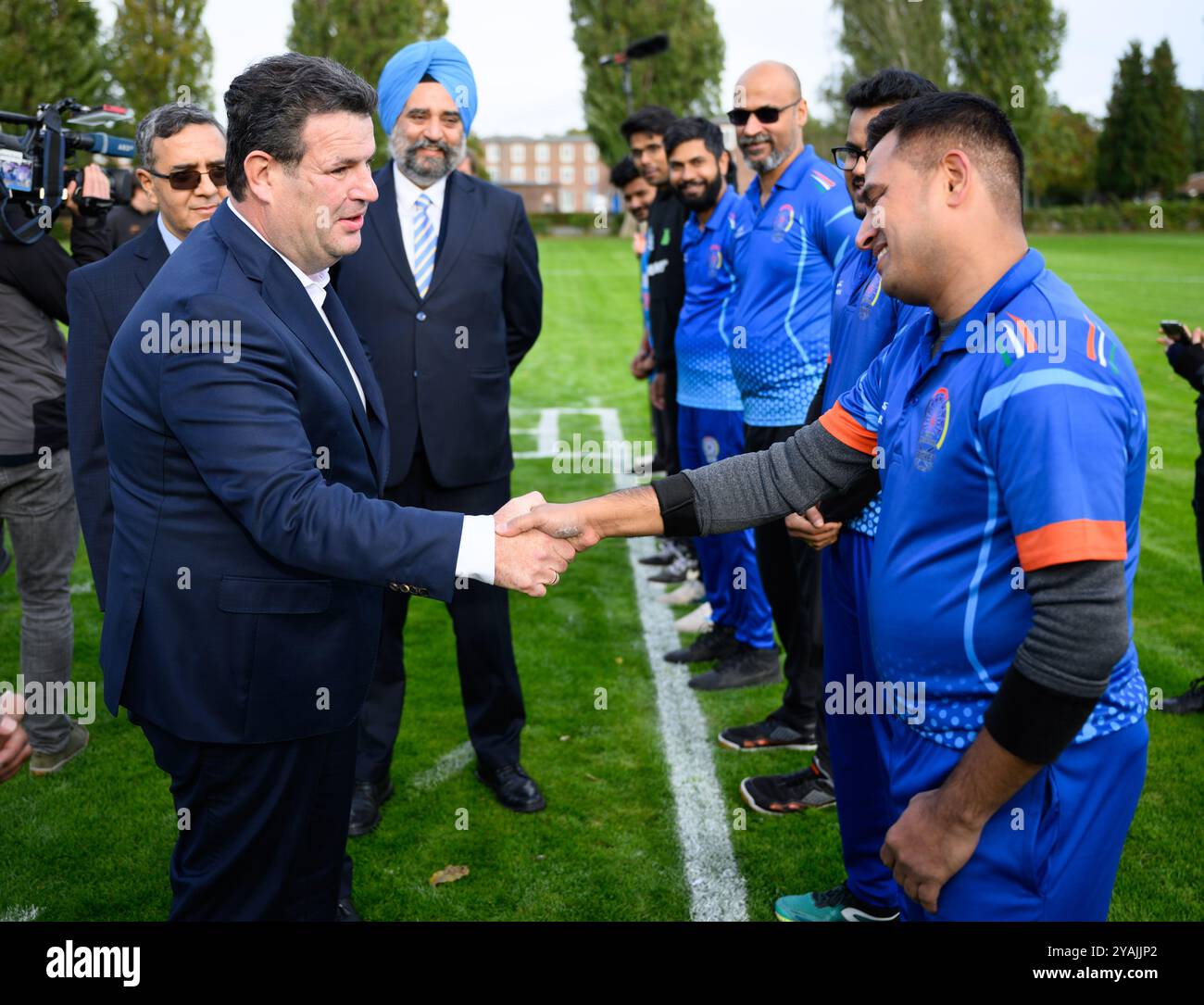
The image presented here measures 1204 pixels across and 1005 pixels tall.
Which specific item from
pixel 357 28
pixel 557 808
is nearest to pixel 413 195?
pixel 557 808

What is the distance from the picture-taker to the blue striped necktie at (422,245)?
4633mm

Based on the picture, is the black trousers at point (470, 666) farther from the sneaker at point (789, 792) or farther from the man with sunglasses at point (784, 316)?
the man with sunglasses at point (784, 316)

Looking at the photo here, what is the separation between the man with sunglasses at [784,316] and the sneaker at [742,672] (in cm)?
69

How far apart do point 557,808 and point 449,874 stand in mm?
677

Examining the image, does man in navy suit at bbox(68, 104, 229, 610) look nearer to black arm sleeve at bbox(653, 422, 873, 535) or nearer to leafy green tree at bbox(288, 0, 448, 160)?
black arm sleeve at bbox(653, 422, 873, 535)

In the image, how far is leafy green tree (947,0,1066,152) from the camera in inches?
2148

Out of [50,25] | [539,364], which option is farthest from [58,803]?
[50,25]

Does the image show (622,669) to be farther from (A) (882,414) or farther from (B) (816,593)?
(A) (882,414)

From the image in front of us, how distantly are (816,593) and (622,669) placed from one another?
1701 mm

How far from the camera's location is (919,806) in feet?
7.63

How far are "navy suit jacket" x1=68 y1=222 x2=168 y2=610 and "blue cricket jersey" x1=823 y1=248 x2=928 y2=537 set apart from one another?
2389mm

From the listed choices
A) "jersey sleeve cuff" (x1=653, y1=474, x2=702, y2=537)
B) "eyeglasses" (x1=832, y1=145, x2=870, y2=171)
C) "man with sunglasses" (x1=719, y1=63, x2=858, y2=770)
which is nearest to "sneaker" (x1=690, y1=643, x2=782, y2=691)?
"man with sunglasses" (x1=719, y1=63, x2=858, y2=770)

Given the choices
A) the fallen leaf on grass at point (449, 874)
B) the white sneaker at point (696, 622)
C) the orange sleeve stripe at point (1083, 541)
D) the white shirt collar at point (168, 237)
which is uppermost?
the white shirt collar at point (168, 237)

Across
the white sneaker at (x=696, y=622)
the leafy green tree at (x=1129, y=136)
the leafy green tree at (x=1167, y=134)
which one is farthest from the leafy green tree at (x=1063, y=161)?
the white sneaker at (x=696, y=622)
